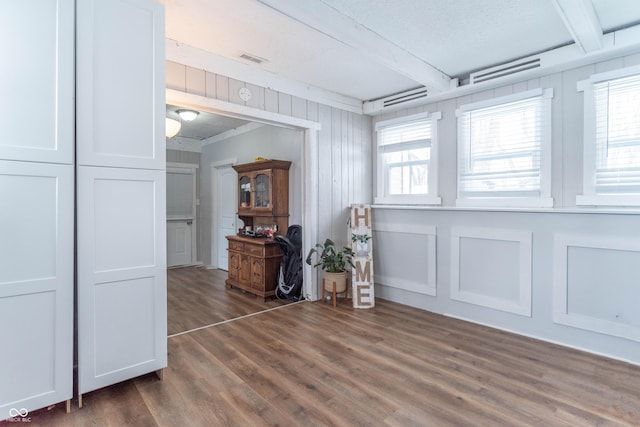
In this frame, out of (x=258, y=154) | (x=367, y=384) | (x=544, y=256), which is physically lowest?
(x=367, y=384)

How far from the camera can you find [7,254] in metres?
1.75

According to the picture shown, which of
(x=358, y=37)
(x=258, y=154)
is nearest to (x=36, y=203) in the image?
(x=358, y=37)

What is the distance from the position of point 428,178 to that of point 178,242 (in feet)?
16.2

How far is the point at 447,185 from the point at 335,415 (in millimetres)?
2813

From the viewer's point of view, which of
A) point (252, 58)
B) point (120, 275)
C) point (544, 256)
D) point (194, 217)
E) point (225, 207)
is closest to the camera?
point (120, 275)

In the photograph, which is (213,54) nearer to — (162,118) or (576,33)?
(162,118)

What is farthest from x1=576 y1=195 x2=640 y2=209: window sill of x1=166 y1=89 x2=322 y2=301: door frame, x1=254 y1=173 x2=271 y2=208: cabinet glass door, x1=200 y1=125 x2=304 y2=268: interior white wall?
x1=254 y1=173 x2=271 y2=208: cabinet glass door

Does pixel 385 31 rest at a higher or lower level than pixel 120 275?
higher

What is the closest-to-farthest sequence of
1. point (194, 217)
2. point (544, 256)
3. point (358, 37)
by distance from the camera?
point (358, 37)
point (544, 256)
point (194, 217)

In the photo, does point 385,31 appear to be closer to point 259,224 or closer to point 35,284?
point 35,284

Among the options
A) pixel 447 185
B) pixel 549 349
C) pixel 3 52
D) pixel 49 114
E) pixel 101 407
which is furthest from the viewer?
pixel 447 185

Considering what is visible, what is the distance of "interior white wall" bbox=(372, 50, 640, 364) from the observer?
2.71 metres

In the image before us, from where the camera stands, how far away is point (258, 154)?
5465 millimetres

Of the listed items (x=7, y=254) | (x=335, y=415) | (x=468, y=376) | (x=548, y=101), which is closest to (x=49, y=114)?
(x=7, y=254)
